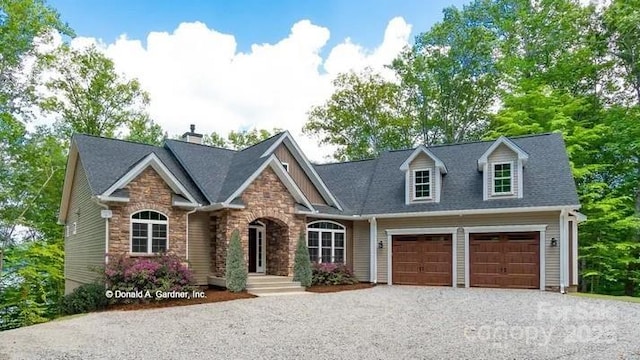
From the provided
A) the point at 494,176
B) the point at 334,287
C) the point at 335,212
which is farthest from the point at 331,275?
the point at 494,176

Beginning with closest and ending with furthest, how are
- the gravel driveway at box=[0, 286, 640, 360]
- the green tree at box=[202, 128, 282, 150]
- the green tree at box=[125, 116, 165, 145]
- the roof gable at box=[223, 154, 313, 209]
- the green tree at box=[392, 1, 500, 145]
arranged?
the gravel driveway at box=[0, 286, 640, 360], the roof gable at box=[223, 154, 313, 209], the green tree at box=[125, 116, 165, 145], the green tree at box=[392, 1, 500, 145], the green tree at box=[202, 128, 282, 150]

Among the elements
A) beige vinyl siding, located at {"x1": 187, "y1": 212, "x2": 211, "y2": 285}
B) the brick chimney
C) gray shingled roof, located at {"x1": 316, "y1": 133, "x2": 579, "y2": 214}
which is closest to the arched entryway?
beige vinyl siding, located at {"x1": 187, "y1": 212, "x2": 211, "y2": 285}

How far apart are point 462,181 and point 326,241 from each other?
5.63m

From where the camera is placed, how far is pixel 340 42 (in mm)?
30828

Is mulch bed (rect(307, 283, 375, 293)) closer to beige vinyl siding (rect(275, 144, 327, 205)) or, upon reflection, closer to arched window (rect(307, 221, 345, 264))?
arched window (rect(307, 221, 345, 264))

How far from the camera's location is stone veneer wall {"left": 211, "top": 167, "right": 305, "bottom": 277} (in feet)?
49.6

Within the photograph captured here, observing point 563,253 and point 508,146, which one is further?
point 508,146

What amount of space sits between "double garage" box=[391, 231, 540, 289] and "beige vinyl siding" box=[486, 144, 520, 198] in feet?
5.05

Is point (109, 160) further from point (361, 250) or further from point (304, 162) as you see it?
point (361, 250)

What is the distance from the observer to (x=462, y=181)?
57.6 feet

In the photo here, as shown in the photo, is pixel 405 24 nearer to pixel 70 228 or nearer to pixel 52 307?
pixel 70 228

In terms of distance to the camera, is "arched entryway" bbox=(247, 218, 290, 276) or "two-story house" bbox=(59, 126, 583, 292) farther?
"arched entryway" bbox=(247, 218, 290, 276)

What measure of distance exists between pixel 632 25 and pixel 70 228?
25608 mm

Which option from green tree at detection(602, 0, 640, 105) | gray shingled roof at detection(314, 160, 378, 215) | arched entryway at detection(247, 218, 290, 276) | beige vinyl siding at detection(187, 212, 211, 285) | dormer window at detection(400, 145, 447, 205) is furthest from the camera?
green tree at detection(602, 0, 640, 105)
